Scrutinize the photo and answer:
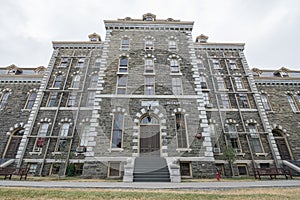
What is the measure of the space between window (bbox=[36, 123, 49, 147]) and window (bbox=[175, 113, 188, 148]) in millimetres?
12507

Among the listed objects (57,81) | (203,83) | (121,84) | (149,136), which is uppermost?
(57,81)

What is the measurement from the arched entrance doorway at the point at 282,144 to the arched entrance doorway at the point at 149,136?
1350cm

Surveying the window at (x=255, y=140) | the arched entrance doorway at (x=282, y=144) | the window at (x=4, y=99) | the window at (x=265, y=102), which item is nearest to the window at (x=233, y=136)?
the window at (x=255, y=140)

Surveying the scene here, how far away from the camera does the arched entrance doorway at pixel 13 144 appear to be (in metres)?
15.6

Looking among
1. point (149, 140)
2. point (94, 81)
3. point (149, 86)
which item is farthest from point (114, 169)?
point (94, 81)

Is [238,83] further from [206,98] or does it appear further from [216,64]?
[206,98]

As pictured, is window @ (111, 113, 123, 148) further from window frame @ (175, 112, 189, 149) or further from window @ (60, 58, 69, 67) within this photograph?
window @ (60, 58, 69, 67)

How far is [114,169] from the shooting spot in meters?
11.5

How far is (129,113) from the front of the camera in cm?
1327

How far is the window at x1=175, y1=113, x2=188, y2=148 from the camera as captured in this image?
12.4 metres

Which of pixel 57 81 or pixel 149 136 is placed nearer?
pixel 149 136

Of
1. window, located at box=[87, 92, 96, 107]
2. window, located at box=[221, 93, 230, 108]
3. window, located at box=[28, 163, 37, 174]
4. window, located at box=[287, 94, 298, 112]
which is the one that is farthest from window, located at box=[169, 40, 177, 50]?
window, located at box=[28, 163, 37, 174]

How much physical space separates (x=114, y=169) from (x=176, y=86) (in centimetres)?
884

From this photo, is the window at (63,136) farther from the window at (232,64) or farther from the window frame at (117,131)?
the window at (232,64)
